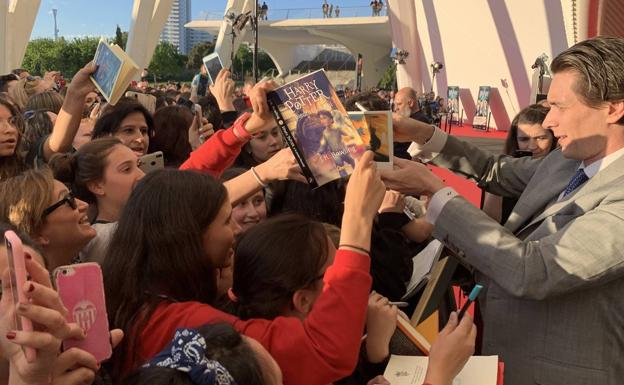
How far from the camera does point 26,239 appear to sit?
1745 millimetres

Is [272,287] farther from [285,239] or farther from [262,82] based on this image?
[262,82]

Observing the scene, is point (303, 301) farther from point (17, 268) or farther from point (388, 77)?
point (388, 77)

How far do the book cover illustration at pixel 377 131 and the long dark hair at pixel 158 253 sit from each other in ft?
1.77

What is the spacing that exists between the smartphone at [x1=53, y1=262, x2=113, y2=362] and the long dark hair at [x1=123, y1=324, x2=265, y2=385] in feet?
0.34

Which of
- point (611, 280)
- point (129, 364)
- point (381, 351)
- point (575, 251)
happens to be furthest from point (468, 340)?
point (129, 364)

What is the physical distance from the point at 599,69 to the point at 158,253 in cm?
147

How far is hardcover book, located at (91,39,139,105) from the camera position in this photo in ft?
11.2

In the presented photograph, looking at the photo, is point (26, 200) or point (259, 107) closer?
point (26, 200)

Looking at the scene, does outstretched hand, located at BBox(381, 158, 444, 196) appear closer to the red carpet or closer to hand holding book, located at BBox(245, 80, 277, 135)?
hand holding book, located at BBox(245, 80, 277, 135)

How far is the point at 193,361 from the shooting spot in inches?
47.7

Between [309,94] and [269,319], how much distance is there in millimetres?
735

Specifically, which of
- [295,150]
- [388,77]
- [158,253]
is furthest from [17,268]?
[388,77]

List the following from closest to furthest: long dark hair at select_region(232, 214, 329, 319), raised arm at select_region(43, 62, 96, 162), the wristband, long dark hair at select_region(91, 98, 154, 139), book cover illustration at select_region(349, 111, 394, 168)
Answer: long dark hair at select_region(232, 214, 329, 319) → book cover illustration at select_region(349, 111, 394, 168) → the wristband → raised arm at select_region(43, 62, 96, 162) → long dark hair at select_region(91, 98, 154, 139)

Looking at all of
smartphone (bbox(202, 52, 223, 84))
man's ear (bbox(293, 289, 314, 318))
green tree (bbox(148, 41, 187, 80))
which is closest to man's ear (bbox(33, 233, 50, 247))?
man's ear (bbox(293, 289, 314, 318))
